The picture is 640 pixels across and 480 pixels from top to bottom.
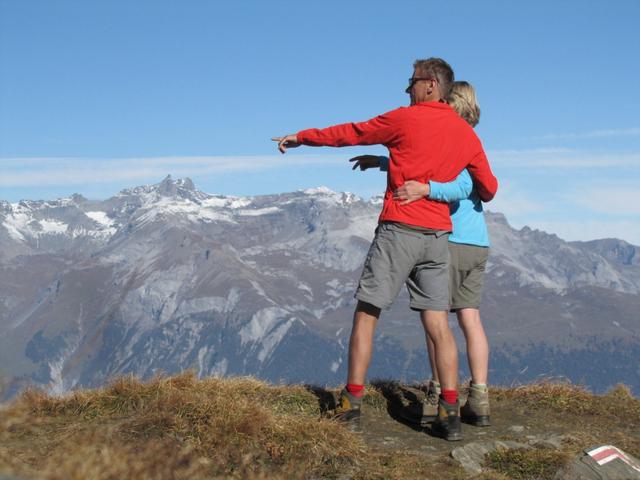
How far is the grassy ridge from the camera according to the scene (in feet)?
21.1

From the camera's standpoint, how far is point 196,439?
707cm

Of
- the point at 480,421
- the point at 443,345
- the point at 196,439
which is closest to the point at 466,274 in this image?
the point at 443,345

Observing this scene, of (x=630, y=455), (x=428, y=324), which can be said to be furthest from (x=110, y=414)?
(x=630, y=455)

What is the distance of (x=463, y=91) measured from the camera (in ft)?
30.9

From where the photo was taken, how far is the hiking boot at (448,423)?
8.49m

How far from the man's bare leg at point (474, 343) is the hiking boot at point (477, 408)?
21 cm

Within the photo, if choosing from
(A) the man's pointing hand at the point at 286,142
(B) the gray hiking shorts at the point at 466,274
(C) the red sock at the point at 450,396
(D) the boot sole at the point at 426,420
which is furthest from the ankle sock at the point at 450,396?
(A) the man's pointing hand at the point at 286,142

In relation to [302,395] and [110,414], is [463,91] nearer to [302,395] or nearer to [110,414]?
[302,395]

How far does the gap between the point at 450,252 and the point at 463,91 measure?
203 centimetres

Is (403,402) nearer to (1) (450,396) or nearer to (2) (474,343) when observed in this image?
(2) (474,343)

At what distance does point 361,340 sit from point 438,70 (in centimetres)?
320

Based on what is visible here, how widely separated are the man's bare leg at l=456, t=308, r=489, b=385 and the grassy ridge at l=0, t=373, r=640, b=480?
141 cm

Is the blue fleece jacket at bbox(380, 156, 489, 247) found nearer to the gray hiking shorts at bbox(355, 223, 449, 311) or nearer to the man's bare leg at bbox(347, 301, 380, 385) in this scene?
the gray hiking shorts at bbox(355, 223, 449, 311)

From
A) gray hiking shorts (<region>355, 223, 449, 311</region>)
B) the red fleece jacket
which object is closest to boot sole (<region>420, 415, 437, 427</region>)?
gray hiking shorts (<region>355, 223, 449, 311</region>)
